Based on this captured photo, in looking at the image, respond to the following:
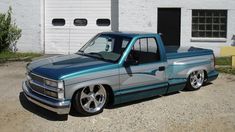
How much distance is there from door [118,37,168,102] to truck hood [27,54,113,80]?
48 cm

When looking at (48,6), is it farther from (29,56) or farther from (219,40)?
(219,40)

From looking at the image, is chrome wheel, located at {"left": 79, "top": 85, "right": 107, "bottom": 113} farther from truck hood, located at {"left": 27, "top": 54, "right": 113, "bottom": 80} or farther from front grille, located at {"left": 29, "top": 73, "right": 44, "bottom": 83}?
front grille, located at {"left": 29, "top": 73, "right": 44, "bottom": 83}

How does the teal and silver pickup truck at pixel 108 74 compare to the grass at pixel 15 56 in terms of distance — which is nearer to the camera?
the teal and silver pickup truck at pixel 108 74

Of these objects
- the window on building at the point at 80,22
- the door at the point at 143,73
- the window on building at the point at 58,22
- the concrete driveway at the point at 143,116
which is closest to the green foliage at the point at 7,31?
the window on building at the point at 58,22

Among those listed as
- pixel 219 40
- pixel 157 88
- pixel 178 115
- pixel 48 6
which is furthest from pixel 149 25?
pixel 178 115

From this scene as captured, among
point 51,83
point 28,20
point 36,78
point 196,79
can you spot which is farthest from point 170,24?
point 51,83

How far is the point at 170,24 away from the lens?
14.3 metres

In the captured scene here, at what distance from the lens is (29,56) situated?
1412cm

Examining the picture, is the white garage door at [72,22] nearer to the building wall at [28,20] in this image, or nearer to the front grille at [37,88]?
the building wall at [28,20]

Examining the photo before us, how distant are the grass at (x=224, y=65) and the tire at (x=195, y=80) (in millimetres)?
2374

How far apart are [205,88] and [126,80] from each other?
2786 mm

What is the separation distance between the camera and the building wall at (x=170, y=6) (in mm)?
14023

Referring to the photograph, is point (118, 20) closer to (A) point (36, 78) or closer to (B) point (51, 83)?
(A) point (36, 78)

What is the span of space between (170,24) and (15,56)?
6389 millimetres
